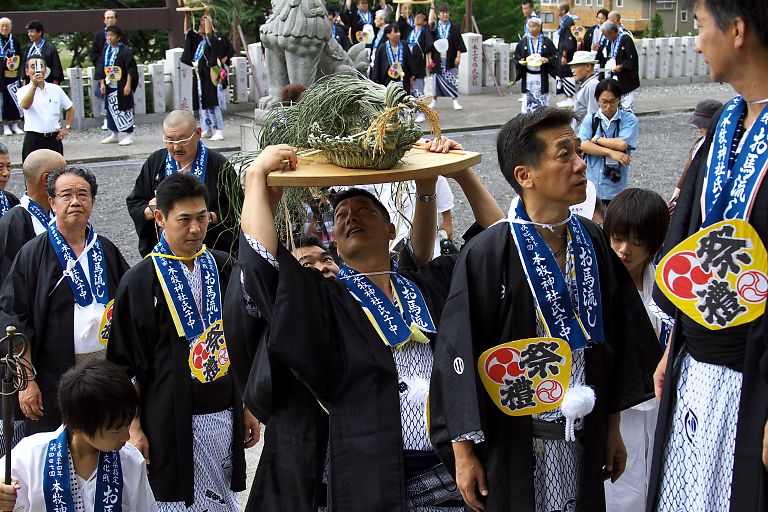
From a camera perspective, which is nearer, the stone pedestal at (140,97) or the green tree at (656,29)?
the stone pedestal at (140,97)

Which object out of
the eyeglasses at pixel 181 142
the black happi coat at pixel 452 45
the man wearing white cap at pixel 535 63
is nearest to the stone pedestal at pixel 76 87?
the black happi coat at pixel 452 45

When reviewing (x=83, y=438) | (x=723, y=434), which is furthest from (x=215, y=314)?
(x=723, y=434)

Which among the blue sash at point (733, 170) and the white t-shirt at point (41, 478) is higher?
the blue sash at point (733, 170)

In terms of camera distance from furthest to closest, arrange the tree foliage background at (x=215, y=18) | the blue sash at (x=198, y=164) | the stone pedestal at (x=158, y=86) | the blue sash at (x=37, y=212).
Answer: the tree foliage background at (x=215, y=18)
the stone pedestal at (x=158, y=86)
the blue sash at (x=198, y=164)
the blue sash at (x=37, y=212)

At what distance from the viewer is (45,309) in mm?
4598

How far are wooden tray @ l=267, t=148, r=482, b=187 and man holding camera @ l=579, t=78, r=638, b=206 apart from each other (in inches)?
196

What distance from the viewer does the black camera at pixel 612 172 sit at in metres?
8.34

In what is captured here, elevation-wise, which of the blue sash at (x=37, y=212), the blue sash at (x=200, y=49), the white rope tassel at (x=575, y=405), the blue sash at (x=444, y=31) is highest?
the blue sash at (x=444, y=31)

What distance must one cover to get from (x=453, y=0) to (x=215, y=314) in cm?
2598

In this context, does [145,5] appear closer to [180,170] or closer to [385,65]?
[385,65]

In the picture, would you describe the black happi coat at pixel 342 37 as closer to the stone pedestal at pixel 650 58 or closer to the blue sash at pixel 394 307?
the stone pedestal at pixel 650 58

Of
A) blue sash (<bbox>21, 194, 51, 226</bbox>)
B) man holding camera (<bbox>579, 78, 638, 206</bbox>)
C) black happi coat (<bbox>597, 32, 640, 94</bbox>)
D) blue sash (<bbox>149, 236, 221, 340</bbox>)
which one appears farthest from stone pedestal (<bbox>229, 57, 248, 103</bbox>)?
blue sash (<bbox>149, 236, 221, 340</bbox>)

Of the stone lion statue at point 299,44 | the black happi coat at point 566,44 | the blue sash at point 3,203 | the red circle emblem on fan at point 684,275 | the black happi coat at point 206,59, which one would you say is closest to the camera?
the red circle emblem on fan at point 684,275

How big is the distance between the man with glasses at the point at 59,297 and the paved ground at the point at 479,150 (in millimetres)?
5323
